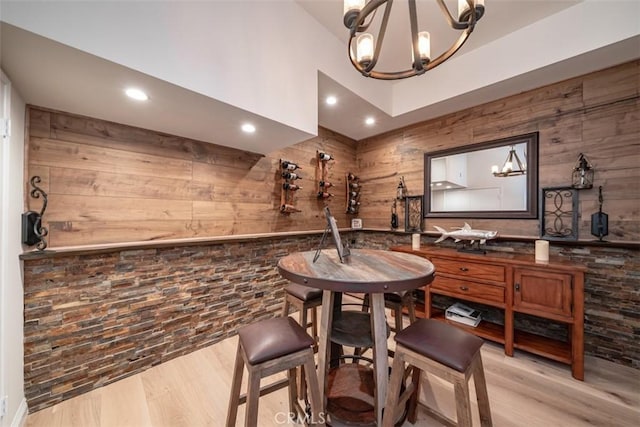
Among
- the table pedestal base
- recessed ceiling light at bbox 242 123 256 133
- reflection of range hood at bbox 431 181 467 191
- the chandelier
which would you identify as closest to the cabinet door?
reflection of range hood at bbox 431 181 467 191

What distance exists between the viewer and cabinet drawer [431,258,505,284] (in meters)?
2.18

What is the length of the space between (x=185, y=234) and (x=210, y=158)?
79 centimetres

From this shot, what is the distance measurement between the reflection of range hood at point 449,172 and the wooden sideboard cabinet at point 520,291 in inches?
36.2

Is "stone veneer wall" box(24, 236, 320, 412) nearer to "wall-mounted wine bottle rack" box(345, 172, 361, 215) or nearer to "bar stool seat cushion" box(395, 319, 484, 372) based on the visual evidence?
"wall-mounted wine bottle rack" box(345, 172, 361, 215)

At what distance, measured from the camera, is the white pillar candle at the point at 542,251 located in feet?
6.82

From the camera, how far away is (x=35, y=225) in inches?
58.7

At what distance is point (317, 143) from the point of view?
3.42m

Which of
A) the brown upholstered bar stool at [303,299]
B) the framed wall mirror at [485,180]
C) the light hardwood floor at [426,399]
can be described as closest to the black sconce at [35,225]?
the light hardwood floor at [426,399]

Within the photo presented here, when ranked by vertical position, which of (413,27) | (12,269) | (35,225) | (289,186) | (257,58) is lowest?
(12,269)

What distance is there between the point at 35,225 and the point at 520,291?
3.70m

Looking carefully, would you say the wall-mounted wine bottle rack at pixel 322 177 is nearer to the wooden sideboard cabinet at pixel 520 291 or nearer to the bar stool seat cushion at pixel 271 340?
the wooden sideboard cabinet at pixel 520 291

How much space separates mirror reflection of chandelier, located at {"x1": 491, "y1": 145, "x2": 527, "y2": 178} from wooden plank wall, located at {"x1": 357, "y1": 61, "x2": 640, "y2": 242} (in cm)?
15

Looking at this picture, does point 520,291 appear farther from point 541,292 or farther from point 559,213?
point 559,213

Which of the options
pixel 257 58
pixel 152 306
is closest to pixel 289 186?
pixel 257 58
